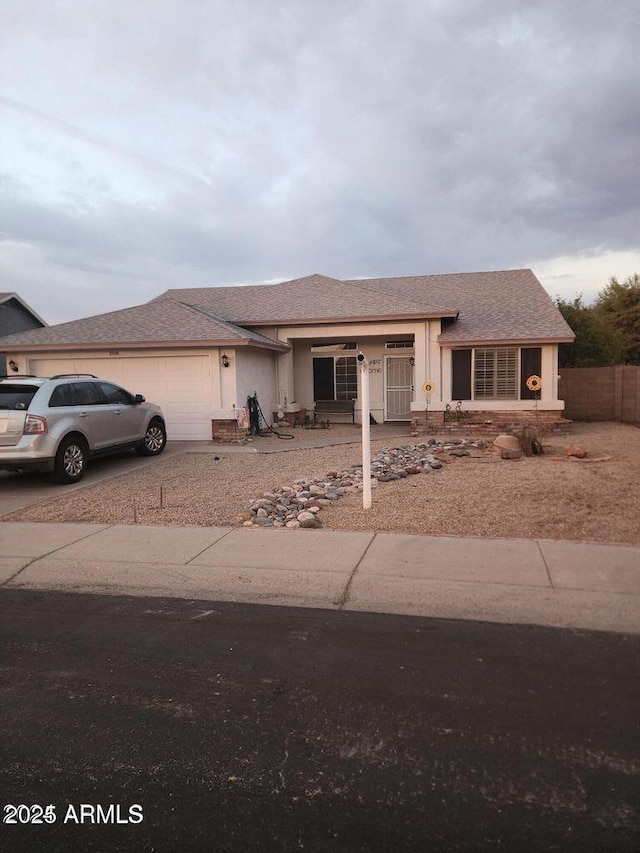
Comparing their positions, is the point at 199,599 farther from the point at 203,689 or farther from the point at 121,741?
the point at 121,741

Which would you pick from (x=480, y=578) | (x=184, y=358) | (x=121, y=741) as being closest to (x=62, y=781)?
(x=121, y=741)

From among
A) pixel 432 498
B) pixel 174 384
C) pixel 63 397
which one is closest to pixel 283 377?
pixel 174 384

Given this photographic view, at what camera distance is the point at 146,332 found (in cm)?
1586

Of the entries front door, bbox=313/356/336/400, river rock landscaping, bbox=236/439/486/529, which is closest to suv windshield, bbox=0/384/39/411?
river rock landscaping, bbox=236/439/486/529

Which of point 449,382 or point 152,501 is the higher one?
point 449,382

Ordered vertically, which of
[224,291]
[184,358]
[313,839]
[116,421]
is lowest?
[313,839]

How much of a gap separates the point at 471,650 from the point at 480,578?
56.1 inches

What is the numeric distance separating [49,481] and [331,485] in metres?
5.15

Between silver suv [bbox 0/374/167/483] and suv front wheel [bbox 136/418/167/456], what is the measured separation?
0.59 meters

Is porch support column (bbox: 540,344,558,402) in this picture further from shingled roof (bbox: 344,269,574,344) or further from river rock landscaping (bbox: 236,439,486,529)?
river rock landscaping (bbox: 236,439,486,529)

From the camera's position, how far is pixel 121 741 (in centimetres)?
327

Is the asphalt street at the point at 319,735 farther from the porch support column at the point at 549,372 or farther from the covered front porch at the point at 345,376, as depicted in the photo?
the covered front porch at the point at 345,376

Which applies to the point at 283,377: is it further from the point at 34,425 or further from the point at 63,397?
the point at 34,425

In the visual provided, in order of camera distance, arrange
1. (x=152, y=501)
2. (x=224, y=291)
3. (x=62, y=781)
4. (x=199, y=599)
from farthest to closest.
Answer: (x=224, y=291)
(x=152, y=501)
(x=199, y=599)
(x=62, y=781)
